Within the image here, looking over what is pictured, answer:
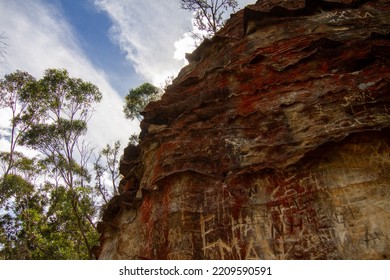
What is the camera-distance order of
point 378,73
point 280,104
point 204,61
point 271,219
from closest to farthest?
point 271,219
point 378,73
point 280,104
point 204,61

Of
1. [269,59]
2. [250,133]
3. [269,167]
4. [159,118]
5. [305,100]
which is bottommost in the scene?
[269,167]

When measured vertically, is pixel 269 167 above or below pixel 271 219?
above

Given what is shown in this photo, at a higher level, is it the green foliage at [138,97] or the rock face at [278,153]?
the green foliage at [138,97]

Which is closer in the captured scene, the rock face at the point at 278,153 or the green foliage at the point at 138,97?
the rock face at the point at 278,153

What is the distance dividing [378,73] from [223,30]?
6.04 meters

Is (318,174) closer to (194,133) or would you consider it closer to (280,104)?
(280,104)

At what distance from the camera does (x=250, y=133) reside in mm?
6027

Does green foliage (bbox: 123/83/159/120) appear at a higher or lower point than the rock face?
higher

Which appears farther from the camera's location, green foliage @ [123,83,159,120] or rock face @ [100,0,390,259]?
green foliage @ [123,83,159,120]

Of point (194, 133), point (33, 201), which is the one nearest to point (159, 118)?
point (194, 133)

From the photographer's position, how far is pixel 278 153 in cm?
538

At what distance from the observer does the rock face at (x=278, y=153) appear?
4.57m

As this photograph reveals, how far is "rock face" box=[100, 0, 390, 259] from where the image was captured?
4566mm

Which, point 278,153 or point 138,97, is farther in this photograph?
point 138,97
